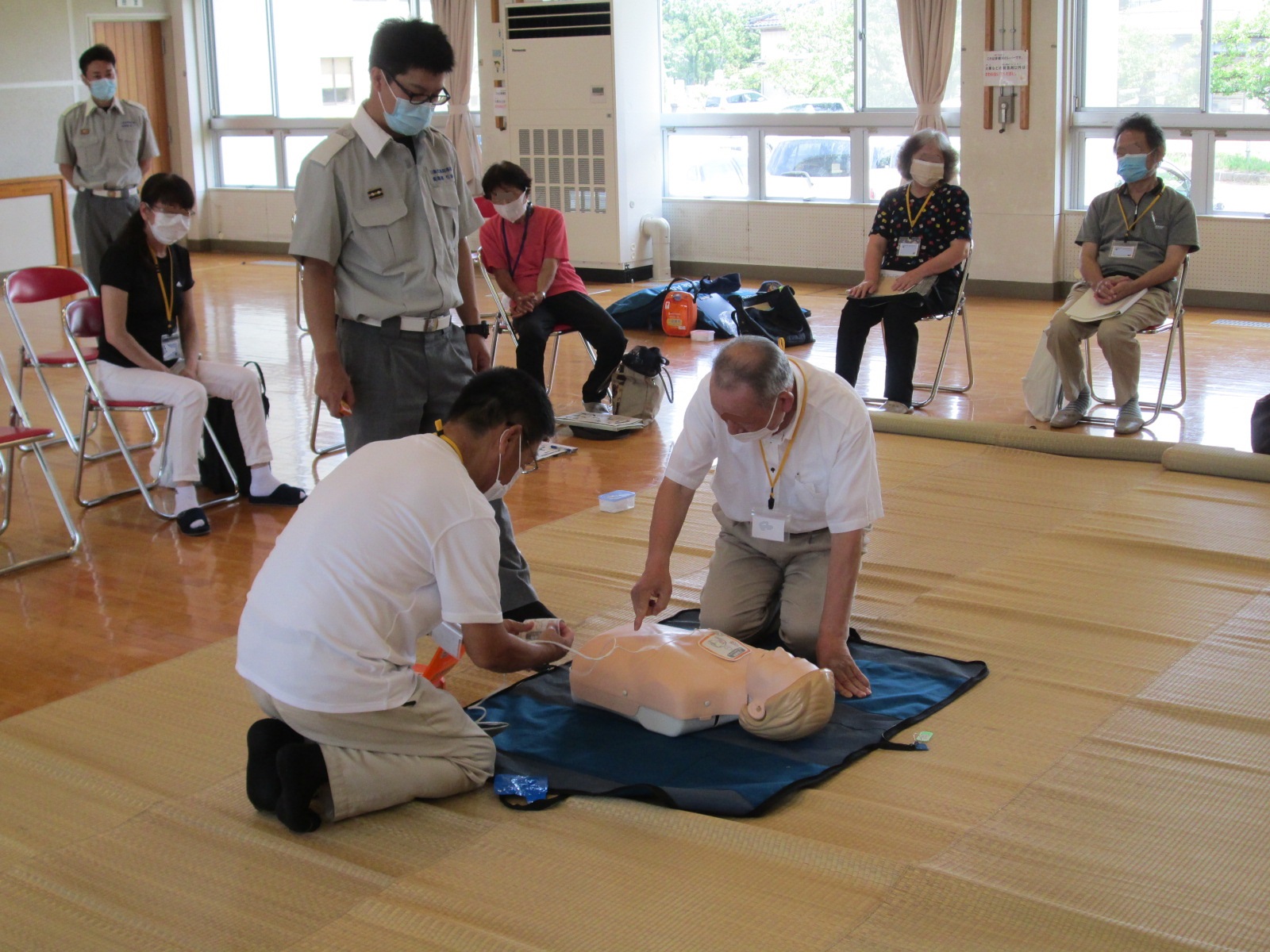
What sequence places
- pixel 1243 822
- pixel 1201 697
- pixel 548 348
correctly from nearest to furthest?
pixel 1243 822 < pixel 1201 697 < pixel 548 348

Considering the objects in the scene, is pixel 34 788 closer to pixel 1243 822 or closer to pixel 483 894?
pixel 483 894

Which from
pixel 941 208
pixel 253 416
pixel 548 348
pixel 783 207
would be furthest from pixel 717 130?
pixel 253 416

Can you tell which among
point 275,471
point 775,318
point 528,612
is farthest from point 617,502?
point 775,318

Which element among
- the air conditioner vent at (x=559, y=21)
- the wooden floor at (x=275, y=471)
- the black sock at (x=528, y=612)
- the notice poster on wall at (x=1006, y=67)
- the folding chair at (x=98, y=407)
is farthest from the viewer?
the air conditioner vent at (x=559, y=21)

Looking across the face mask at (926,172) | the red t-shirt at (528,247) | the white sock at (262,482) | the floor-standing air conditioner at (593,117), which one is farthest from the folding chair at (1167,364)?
the floor-standing air conditioner at (593,117)

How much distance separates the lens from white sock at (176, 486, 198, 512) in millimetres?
4590

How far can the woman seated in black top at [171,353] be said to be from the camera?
4598mm

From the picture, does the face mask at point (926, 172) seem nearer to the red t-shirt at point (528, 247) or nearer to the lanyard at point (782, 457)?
the red t-shirt at point (528, 247)

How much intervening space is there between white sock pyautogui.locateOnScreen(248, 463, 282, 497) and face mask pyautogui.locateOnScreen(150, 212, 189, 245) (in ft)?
2.86

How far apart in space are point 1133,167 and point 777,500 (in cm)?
325

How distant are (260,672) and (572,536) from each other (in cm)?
197

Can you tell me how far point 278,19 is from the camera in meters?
12.5

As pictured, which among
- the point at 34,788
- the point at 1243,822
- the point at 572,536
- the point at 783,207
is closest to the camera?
the point at 1243,822

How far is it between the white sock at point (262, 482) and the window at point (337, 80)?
27.0ft
